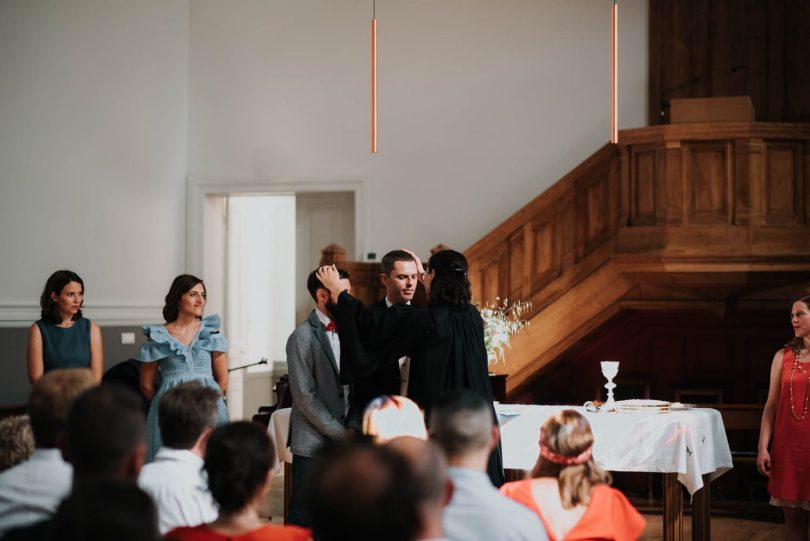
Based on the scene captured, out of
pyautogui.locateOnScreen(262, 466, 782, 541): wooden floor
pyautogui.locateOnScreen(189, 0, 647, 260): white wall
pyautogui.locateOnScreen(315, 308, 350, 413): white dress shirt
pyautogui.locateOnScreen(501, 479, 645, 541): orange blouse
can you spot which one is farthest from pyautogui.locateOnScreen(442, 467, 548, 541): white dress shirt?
pyautogui.locateOnScreen(189, 0, 647, 260): white wall

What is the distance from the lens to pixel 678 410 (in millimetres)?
5609

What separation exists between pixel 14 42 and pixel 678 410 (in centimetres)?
654

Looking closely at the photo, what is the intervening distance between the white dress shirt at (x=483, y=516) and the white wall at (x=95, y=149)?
711 cm

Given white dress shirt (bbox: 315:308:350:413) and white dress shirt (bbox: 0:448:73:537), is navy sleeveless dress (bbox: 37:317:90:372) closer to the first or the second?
white dress shirt (bbox: 315:308:350:413)

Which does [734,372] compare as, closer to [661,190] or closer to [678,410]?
[661,190]

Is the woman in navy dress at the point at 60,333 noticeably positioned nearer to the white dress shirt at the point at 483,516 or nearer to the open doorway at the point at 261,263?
the white dress shirt at the point at 483,516

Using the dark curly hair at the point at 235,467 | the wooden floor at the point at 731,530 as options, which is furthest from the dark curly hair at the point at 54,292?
the wooden floor at the point at 731,530

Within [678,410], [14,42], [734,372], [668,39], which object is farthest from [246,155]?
[678,410]

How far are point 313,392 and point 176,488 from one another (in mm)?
1476

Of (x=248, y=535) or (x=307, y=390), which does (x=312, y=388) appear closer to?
(x=307, y=390)

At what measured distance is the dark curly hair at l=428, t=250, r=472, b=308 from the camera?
420cm

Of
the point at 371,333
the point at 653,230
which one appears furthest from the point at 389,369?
the point at 653,230

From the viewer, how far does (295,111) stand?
1045cm

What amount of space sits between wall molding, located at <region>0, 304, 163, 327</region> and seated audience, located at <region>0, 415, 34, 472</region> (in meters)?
6.20
